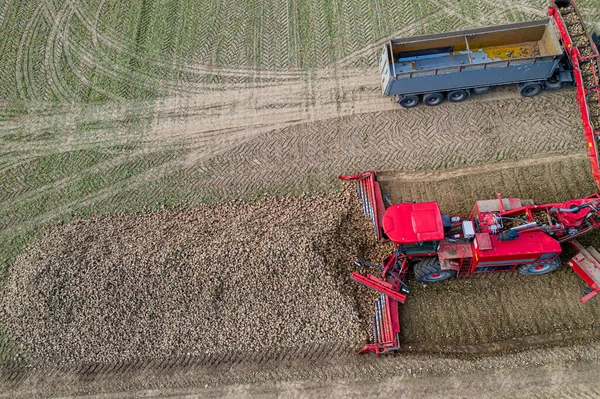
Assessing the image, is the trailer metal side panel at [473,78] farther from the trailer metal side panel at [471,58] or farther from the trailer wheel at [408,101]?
the trailer wheel at [408,101]

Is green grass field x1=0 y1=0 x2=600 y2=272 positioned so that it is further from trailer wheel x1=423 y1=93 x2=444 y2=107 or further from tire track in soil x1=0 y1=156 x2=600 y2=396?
tire track in soil x1=0 y1=156 x2=600 y2=396

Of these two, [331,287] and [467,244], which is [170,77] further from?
[467,244]

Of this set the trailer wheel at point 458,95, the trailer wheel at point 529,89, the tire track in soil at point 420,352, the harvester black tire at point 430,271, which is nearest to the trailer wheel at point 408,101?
the trailer wheel at point 458,95

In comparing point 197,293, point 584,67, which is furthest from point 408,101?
point 197,293

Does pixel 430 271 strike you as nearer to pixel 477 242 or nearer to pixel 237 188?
pixel 477 242

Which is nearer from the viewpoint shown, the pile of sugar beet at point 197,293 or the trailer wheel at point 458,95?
the pile of sugar beet at point 197,293
